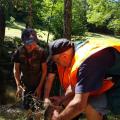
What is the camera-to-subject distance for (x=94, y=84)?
14.0 ft

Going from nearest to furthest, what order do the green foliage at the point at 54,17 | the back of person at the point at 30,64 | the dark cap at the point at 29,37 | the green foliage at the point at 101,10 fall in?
the dark cap at the point at 29,37, the back of person at the point at 30,64, the green foliage at the point at 54,17, the green foliage at the point at 101,10

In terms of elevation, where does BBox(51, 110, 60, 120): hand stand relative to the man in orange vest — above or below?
below

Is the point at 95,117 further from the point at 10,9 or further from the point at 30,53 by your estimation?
the point at 10,9

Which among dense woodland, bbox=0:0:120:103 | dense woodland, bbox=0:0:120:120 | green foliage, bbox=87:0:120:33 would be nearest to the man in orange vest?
dense woodland, bbox=0:0:120:120

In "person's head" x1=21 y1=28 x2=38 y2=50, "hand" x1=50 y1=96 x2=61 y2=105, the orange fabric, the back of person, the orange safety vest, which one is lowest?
the back of person

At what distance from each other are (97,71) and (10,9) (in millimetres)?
24249

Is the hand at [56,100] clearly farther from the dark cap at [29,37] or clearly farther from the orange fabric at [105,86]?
the dark cap at [29,37]

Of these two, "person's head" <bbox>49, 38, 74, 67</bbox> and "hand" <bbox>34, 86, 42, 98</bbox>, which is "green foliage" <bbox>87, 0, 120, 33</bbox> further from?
"person's head" <bbox>49, 38, 74, 67</bbox>

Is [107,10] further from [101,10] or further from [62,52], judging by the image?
[62,52]

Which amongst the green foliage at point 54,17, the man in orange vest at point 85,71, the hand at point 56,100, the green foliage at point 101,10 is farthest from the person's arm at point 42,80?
the green foliage at point 101,10

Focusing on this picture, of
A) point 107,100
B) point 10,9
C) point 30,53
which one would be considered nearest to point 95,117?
point 107,100

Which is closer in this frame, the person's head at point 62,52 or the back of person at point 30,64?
the person's head at point 62,52

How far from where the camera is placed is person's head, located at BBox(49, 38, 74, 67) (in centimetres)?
453

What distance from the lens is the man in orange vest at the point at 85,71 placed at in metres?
4.23
